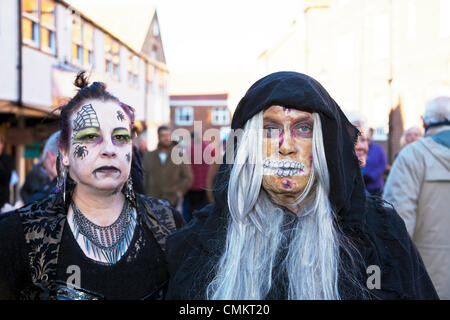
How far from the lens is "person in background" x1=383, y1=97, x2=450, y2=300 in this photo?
10.2ft

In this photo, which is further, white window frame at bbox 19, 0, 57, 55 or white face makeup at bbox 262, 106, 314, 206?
white window frame at bbox 19, 0, 57, 55

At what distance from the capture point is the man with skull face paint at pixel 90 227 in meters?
1.98

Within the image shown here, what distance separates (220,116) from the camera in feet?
125

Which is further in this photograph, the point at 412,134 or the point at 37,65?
the point at 37,65

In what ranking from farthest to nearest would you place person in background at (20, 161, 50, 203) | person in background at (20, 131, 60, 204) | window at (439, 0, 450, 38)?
window at (439, 0, 450, 38) < person in background at (20, 161, 50, 203) < person in background at (20, 131, 60, 204)

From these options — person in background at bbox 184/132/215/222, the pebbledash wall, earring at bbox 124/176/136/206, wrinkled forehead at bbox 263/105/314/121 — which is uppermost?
the pebbledash wall

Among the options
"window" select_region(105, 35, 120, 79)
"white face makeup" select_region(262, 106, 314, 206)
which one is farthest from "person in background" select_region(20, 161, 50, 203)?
"window" select_region(105, 35, 120, 79)

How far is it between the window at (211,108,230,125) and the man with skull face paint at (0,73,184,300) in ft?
116

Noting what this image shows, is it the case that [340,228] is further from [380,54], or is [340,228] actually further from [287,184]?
[380,54]

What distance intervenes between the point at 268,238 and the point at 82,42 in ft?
44.1

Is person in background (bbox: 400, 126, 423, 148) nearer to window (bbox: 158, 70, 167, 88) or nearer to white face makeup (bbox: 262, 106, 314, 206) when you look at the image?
white face makeup (bbox: 262, 106, 314, 206)

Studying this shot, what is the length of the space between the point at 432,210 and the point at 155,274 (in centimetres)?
210

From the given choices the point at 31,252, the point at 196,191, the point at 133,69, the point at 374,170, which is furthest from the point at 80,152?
the point at 133,69
